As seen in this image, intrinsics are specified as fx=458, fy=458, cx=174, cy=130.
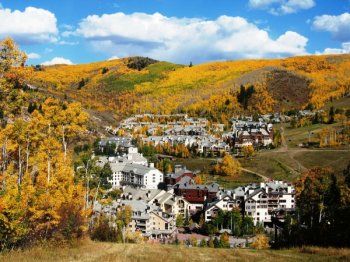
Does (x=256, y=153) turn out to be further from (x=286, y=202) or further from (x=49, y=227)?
(x=49, y=227)

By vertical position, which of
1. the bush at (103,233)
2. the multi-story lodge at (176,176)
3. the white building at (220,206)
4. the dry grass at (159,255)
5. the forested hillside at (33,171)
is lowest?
the white building at (220,206)

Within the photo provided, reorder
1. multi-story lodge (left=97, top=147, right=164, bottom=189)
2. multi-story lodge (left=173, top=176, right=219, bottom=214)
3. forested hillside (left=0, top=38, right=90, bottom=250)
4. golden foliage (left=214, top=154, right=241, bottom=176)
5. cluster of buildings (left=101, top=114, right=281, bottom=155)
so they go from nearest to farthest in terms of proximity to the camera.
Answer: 1. forested hillside (left=0, top=38, right=90, bottom=250)
2. multi-story lodge (left=173, top=176, right=219, bottom=214)
3. multi-story lodge (left=97, top=147, right=164, bottom=189)
4. golden foliage (left=214, top=154, right=241, bottom=176)
5. cluster of buildings (left=101, top=114, right=281, bottom=155)

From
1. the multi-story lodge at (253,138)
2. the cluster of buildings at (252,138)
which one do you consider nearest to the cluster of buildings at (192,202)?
the cluster of buildings at (252,138)

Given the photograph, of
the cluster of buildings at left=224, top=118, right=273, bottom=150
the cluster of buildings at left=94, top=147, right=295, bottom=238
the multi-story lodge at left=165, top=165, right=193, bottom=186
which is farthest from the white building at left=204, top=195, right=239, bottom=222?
the cluster of buildings at left=224, top=118, right=273, bottom=150

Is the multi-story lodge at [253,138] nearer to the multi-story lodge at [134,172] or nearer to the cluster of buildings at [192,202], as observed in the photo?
the multi-story lodge at [134,172]

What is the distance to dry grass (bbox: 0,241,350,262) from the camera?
19000 mm

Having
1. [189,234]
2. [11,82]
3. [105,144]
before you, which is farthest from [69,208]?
[105,144]

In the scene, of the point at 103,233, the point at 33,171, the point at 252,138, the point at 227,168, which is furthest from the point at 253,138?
the point at 33,171

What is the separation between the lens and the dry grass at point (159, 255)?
1900cm

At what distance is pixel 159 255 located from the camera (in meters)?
20.6

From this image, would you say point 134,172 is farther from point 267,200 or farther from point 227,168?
point 267,200

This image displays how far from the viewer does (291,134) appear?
16088 cm

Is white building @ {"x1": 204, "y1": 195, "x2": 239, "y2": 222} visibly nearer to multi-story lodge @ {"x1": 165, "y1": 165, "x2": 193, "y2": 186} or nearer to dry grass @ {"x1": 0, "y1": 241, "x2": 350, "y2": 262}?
multi-story lodge @ {"x1": 165, "y1": 165, "x2": 193, "y2": 186}

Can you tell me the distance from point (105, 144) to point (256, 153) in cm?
4747
